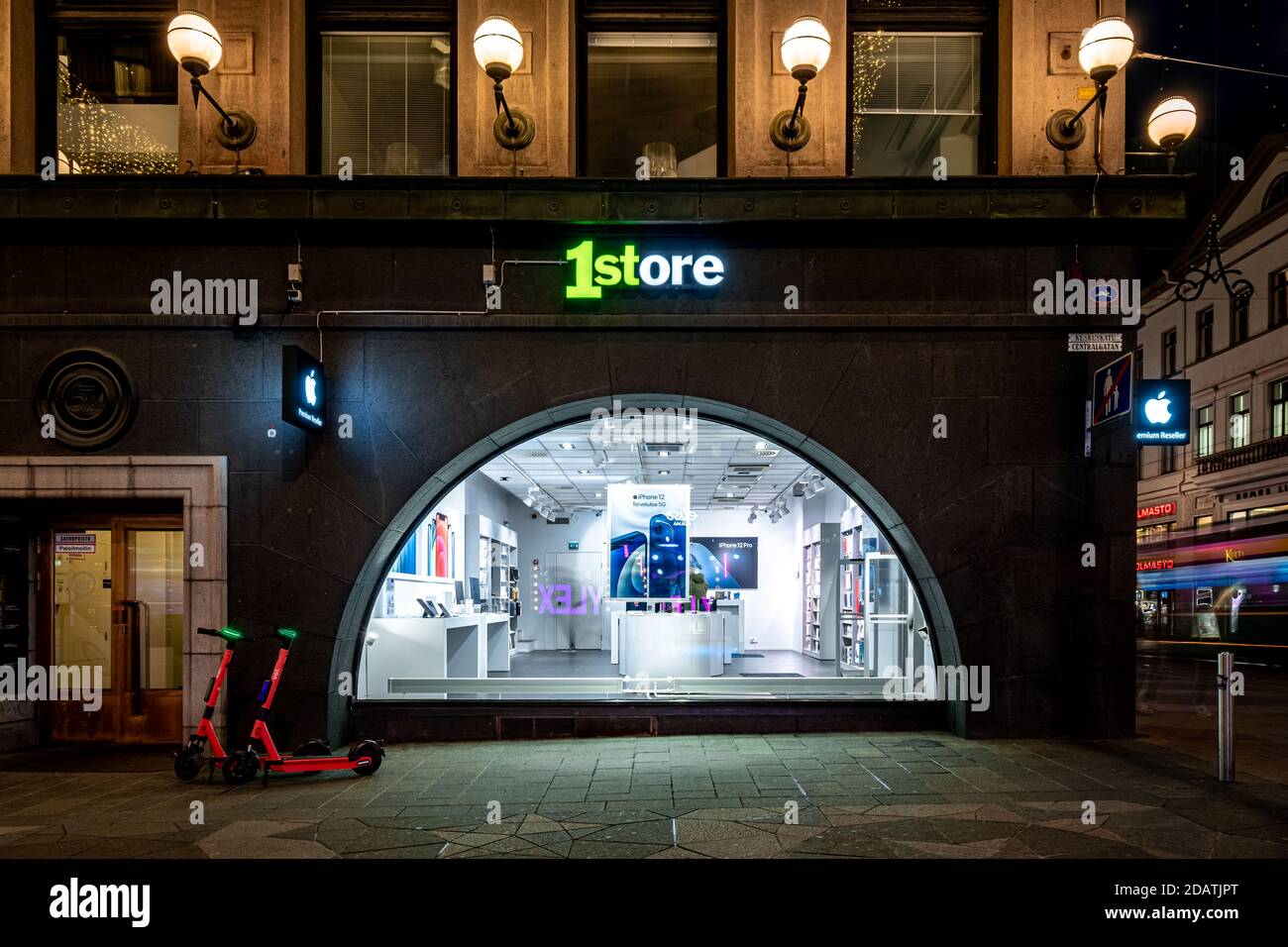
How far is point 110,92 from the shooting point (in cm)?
982

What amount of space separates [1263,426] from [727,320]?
31.7 m

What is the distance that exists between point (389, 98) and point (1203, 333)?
37375 mm

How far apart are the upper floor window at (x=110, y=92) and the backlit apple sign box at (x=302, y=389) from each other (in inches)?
124

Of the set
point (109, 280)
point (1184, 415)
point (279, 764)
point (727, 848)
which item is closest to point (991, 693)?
point (1184, 415)

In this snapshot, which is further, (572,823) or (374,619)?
(374,619)

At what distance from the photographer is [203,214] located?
29.5ft

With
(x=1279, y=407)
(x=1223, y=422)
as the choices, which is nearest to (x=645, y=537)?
(x=1279, y=407)

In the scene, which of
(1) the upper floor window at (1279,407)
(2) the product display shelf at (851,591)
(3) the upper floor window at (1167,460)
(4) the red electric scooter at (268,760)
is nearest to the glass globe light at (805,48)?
(4) the red electric scooter at (268,760)

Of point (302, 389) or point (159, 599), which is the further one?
point (159, 599)

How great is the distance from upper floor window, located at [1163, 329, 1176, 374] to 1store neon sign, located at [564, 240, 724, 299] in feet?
121

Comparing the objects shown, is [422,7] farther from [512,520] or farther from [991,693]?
[512,520]

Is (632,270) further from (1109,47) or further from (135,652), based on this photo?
(135,652)

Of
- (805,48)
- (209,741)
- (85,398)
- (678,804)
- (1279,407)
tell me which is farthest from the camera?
(1279,407)

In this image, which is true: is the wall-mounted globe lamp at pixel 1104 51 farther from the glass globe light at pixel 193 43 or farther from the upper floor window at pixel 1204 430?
the upper floor window at pixel 1204 430
